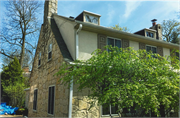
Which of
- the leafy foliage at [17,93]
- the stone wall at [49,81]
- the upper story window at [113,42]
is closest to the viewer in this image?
the stone wall at [49,81]

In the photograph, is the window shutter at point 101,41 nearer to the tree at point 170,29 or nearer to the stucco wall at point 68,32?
the stucco wall at point 68,32

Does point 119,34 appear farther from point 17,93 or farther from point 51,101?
point 17,93

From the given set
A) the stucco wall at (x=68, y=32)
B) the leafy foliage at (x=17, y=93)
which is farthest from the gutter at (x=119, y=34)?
the leafy foliage at (x=17, y=93)

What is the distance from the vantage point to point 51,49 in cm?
986

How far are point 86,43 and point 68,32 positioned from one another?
4.12 feet

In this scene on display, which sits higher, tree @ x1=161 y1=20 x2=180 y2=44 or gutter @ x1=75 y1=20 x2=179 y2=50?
tree @ x1=161 y1=20 x2=180 y2=44

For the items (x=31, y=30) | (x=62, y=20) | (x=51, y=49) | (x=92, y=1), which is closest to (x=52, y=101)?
(x=51, y=49)

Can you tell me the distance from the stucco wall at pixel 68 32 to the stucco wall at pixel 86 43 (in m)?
0.39

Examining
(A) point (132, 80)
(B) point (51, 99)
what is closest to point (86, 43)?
(B) point (51, 99)

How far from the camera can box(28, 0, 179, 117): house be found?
291 inches

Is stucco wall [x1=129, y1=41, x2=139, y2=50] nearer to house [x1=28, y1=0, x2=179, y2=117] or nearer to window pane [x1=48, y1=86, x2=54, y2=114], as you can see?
house [x1=28, y1=0, x2=179, y2=117]

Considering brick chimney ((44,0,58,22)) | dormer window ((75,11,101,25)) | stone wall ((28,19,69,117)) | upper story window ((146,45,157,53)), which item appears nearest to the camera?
stone wall ((28,19,69,117))

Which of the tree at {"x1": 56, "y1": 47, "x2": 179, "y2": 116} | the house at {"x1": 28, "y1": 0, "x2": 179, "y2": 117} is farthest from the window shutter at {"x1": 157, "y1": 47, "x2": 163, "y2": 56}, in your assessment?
the tree at {"x1": 56, "y1": 47, "x2": 179, "y2": 116}

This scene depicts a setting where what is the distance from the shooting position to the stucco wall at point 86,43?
26.7 ft
